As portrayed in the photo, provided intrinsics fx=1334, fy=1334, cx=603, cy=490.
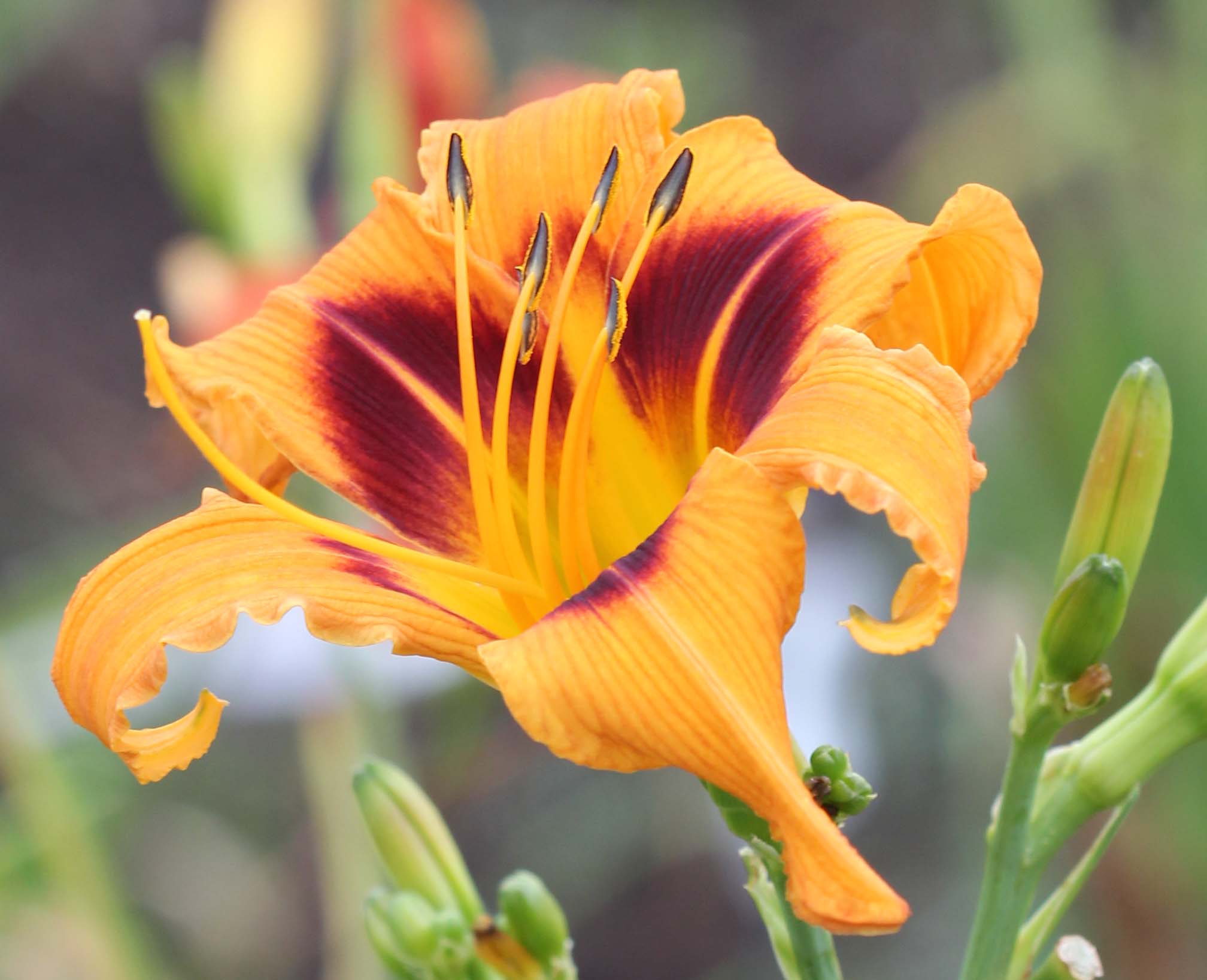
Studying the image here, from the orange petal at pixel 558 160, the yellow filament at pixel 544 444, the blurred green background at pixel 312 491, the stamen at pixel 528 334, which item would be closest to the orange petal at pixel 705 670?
the yellow filament at pixel 544 444

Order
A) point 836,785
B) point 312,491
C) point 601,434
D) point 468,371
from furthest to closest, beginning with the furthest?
point 312,491, point 601,434, point 468,371, point 836,785

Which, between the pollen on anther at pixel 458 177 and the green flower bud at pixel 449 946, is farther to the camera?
the green flower bud at pixel 449 946

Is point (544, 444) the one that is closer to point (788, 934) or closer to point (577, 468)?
point (577, 468)

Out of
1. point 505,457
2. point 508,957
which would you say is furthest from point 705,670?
point 508,957

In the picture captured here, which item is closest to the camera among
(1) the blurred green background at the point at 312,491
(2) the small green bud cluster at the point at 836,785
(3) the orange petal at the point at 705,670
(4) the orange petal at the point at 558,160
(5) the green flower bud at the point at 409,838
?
(3) the orange petal at the point at 705,670

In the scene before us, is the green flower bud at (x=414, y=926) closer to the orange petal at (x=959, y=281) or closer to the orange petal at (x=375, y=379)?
→ the orange petal at (x=375, y=379)
